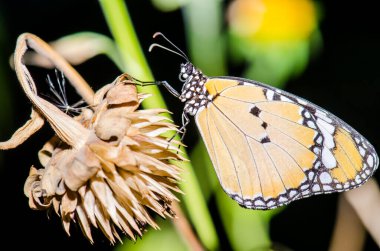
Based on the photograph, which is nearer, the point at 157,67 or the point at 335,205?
the point at 157,67

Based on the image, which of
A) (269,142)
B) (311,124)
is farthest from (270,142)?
(311,124)

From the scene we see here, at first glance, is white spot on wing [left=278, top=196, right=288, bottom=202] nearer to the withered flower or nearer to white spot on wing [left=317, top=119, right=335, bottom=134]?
white spot on wing [left=317, top=119, right=335, bottom=134]

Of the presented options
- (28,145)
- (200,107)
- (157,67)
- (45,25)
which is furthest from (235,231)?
(45,25)

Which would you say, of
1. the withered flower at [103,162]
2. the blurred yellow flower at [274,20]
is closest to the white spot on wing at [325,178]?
the withered flower at [103,162]

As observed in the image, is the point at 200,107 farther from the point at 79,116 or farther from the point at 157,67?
the point at 157,67

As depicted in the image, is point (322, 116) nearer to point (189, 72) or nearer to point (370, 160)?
point (370, 160)

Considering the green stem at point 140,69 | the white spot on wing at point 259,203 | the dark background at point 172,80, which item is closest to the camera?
the green stem at point 140,69

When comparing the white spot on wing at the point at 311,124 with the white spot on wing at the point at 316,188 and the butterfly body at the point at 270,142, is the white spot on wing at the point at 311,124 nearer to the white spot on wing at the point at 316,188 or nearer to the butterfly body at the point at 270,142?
the butterfly body at the point at 270,142
